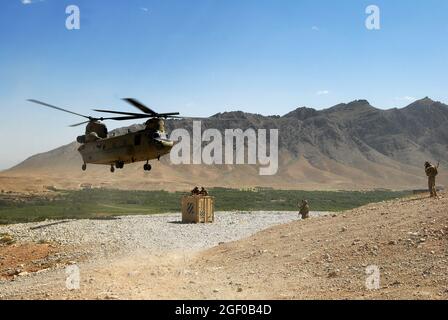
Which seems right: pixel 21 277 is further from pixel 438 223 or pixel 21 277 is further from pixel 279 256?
pixel 438 223

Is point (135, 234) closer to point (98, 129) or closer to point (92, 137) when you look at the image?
point (92, 137)

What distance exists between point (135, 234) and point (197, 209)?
631 cm

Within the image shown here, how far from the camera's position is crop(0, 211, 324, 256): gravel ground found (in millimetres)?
20047

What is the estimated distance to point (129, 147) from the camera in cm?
2906

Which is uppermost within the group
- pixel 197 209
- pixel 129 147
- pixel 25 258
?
pixel 129 147

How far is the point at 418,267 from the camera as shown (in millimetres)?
11547

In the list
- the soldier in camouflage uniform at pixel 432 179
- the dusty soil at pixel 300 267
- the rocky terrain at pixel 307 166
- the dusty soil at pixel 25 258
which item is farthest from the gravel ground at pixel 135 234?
the rocky terrain at pixel 307 166

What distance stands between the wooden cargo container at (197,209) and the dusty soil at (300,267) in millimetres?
10309

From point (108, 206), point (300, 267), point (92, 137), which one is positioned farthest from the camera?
point (108, 206)

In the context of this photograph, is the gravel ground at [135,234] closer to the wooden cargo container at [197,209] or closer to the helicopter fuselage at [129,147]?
the wooden cargo container at [197,209]

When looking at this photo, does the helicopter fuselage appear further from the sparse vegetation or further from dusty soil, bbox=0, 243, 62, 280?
dusty soil, bbox=0, 243, 62, 280

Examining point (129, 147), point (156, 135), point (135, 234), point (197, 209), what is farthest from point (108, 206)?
point (135, 234)

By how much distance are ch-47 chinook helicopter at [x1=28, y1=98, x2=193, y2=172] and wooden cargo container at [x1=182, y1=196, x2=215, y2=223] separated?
3.05 m
